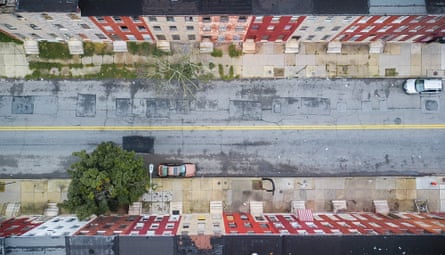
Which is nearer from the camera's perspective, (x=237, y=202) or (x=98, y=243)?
(x=98, y=243)

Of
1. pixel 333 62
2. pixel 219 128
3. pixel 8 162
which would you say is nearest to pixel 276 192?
pixel 219 128

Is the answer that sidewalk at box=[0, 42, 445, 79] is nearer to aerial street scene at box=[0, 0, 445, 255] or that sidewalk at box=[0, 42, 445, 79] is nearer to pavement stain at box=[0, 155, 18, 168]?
aerial street scene at box=[0, 0, 445, 255]

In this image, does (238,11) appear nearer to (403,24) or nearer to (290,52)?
(290,52)

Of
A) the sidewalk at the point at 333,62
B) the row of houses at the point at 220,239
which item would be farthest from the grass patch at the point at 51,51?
the row of houses at the point at 220,239

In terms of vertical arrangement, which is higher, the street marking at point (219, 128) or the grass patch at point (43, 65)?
the grass patch at point (43, 65)

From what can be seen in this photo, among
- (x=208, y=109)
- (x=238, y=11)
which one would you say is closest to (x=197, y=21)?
(x=238, y=11)

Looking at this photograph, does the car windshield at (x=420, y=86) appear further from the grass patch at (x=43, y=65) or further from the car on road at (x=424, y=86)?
the grass patch at (x=43, y=65)
